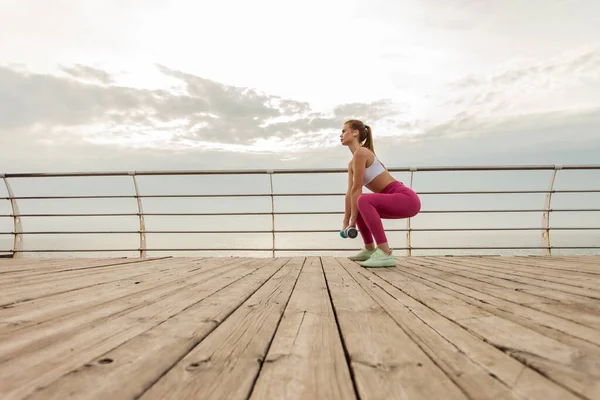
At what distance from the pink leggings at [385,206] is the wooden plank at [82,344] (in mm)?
1528

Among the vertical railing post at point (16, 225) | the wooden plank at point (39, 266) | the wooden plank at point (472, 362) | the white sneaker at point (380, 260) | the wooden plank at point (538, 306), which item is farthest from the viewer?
the vertical railing post at point (16, 225)

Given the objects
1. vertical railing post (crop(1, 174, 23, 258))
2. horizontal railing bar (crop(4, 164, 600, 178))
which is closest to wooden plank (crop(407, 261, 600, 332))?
horizontal railing bar (crop(4, 164, 600, 178))

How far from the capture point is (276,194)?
153 inches

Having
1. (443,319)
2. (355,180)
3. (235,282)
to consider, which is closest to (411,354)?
(443,319)

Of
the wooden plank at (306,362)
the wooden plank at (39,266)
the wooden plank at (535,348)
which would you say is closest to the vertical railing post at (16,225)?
the wooden plank at (39,266)

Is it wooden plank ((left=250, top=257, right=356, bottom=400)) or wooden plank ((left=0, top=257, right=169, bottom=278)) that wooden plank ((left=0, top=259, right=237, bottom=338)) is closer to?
wooden plank ((left=250, top=257, right=356, bottom=400))

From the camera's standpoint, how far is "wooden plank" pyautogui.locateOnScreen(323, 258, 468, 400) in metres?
0.58

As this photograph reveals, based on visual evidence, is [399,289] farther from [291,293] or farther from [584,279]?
[584,279]

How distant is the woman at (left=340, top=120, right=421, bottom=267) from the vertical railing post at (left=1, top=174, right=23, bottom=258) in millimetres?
3304

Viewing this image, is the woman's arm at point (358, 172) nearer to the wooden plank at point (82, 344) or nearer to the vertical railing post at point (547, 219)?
the wooden plank at point (82, 344)

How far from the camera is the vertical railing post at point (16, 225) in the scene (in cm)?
372

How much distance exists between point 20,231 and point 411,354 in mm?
4269

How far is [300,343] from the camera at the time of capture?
0.83 metres

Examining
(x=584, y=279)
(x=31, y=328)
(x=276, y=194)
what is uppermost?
(x=276, y=194)
